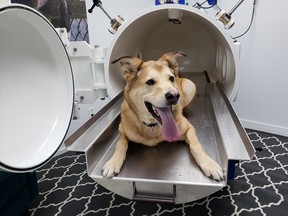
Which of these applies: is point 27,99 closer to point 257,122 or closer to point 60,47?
point 60,47

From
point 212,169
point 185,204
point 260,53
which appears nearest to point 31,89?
point 212,169

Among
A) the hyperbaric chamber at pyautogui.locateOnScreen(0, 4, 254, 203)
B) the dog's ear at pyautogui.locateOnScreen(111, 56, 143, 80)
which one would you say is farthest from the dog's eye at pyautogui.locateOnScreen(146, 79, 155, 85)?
the hyperbaric chamber at pyautogui.locateOnScreen(0, 4, 254, 203)

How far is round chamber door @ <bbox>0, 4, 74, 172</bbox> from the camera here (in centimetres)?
98

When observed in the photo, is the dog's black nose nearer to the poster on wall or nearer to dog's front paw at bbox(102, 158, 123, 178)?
dog's front paw at bbox(102, 158, 123, 178)

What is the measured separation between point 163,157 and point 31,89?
68cm

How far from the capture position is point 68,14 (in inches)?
80.2

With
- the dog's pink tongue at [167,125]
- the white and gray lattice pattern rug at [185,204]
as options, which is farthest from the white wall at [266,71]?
the dog's pink tongue at [167,125]

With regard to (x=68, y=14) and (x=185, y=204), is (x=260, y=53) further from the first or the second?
(x=68, y=14)

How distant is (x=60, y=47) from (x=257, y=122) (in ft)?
6.66

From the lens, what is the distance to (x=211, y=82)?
6.56 feet

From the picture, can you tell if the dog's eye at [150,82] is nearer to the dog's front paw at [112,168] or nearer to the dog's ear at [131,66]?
the dog's ear at [131,66]

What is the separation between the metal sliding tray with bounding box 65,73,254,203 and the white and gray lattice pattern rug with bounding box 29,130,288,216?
43 centimetres

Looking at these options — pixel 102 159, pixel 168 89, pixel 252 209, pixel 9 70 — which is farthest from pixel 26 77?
pixel 252 209

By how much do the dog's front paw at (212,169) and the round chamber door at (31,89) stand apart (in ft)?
2.10
